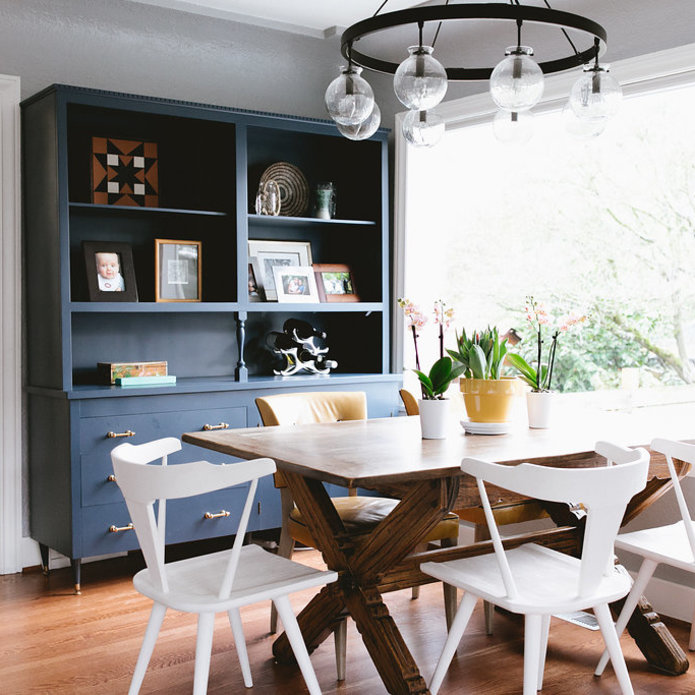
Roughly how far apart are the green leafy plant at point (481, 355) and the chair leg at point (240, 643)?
1.03 m

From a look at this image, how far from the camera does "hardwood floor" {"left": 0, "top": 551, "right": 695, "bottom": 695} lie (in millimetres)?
2639

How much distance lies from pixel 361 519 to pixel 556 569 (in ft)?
2.29

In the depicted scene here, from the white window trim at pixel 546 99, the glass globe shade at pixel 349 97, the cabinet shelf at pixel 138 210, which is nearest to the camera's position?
the glass globe shade at pixel 349 97

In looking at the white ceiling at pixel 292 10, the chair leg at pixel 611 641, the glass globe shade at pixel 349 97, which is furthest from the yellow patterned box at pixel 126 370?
the chair leg at pixel 611 641

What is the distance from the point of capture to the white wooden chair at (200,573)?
6.62 feet

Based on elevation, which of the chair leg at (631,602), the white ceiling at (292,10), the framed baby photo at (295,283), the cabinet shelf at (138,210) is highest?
the white ceiling at (292,10)

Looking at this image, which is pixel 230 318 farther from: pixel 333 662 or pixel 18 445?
pixel 333 662

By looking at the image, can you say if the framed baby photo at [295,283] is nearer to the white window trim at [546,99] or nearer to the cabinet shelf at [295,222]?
the cabinet shelf at [295,222]

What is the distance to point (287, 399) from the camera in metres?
3.28

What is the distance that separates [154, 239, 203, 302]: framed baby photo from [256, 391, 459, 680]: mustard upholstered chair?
103 cm

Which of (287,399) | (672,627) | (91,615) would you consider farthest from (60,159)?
(672,627)

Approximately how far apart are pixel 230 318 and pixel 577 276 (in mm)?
2735

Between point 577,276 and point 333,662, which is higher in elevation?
point 577,276

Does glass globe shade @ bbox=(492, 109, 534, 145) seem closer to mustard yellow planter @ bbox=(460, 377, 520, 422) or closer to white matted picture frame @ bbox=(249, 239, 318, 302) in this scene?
mustard yellow planter @ bbox=(460, 377, 520, 422)
